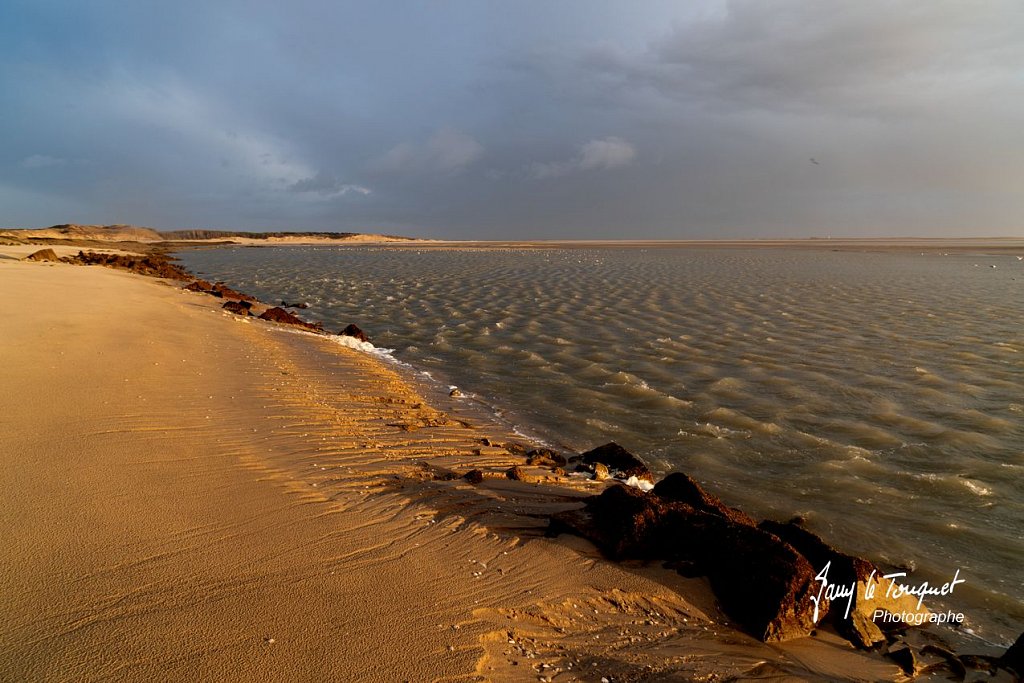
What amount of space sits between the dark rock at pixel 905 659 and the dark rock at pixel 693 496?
1.25 meters

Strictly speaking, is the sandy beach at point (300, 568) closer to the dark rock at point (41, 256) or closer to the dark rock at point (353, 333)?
the dark rock at point (353, 333)

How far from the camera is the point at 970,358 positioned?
36.4 feet

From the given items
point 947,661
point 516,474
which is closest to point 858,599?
point 947,661

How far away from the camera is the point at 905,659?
3.39 m

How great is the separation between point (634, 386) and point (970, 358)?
7.37 meters

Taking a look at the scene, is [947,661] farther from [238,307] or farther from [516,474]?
[238,307]

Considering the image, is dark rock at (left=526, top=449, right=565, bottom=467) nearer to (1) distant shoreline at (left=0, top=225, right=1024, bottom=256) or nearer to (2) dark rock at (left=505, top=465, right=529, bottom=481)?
(2) dark rock at (left=505, top=465, right=529, bottom=481)

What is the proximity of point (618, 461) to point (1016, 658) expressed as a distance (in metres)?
3.49

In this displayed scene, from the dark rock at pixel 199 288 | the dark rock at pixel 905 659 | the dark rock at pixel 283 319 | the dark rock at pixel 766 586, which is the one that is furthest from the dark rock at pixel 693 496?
the dark rock at pixel 199 288

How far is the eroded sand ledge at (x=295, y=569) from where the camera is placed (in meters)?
2.76

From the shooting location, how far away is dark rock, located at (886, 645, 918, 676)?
3.33 metres

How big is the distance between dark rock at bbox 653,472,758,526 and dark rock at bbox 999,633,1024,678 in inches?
64.8

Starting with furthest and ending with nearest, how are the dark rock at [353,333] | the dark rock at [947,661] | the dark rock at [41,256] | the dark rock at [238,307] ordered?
the dark rock at [41,256] → the dark rock at [238,307] → the dark rock at [353,333] → the dark rock at [947,661]

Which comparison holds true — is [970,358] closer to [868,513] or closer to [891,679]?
[868,513]
